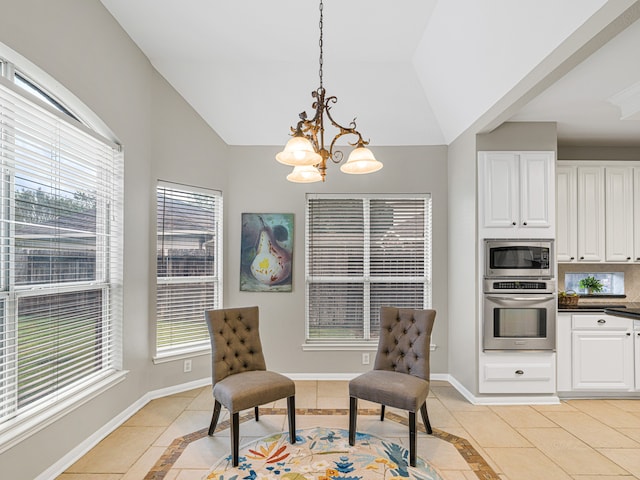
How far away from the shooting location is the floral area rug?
8.50ft

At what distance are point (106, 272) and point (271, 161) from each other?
7.12ft

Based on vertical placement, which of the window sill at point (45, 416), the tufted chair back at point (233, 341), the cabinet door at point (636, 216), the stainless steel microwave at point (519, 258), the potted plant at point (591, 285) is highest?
the cabinet door at point (636, 216)

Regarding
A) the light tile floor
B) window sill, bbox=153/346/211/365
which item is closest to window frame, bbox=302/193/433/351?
the light tile floor

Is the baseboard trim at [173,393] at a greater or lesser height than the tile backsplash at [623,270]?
lesser

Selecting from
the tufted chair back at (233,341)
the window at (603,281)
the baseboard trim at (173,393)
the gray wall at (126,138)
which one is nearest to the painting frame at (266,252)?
the gray wall at (126,138)

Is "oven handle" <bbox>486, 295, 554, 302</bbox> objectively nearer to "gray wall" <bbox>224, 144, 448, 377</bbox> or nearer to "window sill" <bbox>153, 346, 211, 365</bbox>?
"gray wall" <bbox>224, 144, 448, 377</bbox>

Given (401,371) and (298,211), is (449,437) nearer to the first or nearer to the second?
(401,371)

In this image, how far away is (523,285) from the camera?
3.93 metres

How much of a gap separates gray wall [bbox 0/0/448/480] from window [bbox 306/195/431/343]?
146 millimetres

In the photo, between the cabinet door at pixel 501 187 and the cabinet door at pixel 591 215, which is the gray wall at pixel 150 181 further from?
the cabinet door at pixel 591 215

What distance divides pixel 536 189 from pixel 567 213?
2.11ft

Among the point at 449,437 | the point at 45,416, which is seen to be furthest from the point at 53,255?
the point at 449,437

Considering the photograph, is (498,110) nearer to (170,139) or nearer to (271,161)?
(271,161)

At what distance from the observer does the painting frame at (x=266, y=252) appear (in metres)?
4.65
